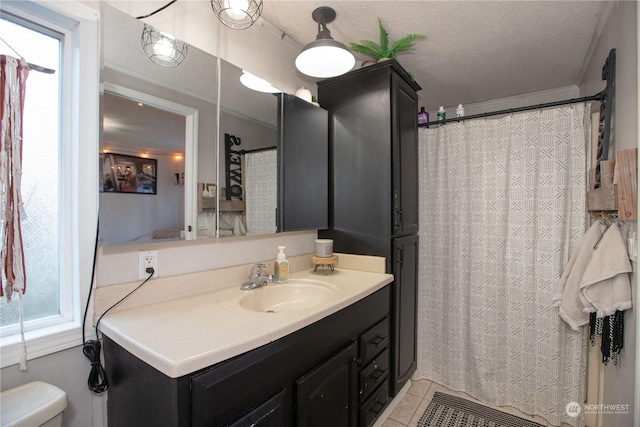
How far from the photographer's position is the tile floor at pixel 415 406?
1.73m

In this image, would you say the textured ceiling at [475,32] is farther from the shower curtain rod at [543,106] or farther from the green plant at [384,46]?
Result: the shower curtain rod at [543,106]

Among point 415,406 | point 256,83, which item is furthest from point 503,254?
point 256,83

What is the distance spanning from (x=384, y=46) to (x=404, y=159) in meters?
0.69

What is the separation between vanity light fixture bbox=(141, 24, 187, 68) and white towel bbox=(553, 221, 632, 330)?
7.01ft

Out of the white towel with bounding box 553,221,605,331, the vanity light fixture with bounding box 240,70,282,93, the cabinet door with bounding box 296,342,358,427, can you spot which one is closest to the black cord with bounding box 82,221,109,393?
the cabinet door with bounding box 296,342,358,427

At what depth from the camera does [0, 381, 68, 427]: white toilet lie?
714 millimetres

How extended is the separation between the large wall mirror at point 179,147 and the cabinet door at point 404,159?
2.37ft

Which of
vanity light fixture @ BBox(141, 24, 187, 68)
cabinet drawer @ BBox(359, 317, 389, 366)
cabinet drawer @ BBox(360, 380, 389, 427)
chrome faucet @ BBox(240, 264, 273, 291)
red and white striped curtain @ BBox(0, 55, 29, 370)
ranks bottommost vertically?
cabinet drawer @ BBox(360, 380, 389, 427)

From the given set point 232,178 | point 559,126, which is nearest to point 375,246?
point 232,178

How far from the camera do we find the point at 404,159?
5.82 feet

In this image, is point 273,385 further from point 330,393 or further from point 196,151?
point 196,151

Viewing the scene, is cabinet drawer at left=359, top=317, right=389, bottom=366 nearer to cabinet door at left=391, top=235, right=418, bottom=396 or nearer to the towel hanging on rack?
cabinet door at left=391, top=235, right=418, bottom=396

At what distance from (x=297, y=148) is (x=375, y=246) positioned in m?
0.77

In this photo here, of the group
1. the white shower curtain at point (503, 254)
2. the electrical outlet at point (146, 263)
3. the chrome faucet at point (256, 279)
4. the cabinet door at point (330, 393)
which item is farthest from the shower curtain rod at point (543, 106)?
the electrical outlet at point (146, 263)
